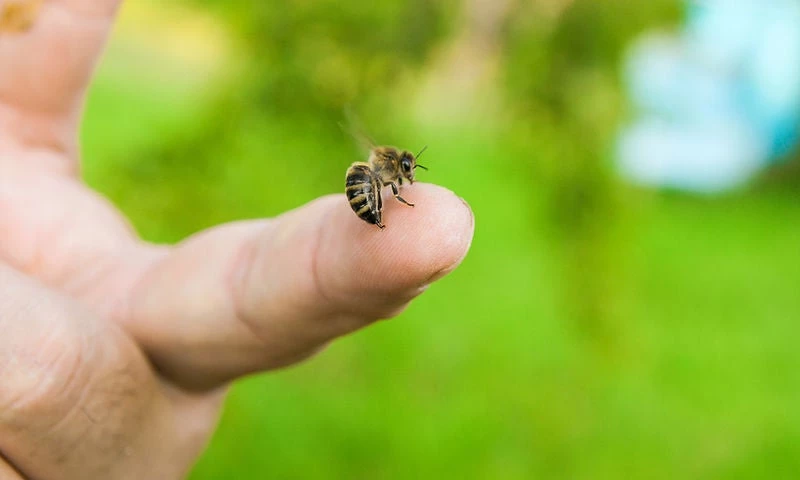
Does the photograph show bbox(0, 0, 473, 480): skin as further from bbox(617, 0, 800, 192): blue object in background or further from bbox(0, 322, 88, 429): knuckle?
bbox(617, 0, 800, 192): blue object in background

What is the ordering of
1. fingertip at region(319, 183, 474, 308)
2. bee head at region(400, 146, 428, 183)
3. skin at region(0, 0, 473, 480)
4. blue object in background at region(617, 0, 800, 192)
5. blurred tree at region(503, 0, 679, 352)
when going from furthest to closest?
blue object in background at region(617, 0, 800, 192), blurred tree at region(503, 0, 679, 352), bee head at region(400, 146, 428, 183), skin at region(0, 0, 473, 480), fingertip at region(319, 183, 474, 308)

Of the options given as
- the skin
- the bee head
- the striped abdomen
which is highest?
the bee head

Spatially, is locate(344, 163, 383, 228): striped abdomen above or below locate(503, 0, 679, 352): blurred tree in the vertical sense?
below

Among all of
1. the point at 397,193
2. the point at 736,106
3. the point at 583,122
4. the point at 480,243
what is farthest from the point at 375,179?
the point at 736,106

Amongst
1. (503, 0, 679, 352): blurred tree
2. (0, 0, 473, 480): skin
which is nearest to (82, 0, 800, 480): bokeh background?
(503, 0, 679, 352): blurred tree

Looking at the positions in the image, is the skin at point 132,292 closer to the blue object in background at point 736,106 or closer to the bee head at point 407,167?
the bee head at point 407,167

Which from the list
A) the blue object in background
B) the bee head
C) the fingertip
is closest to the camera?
the fingertip

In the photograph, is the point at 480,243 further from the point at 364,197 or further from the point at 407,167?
the point at 364,197
